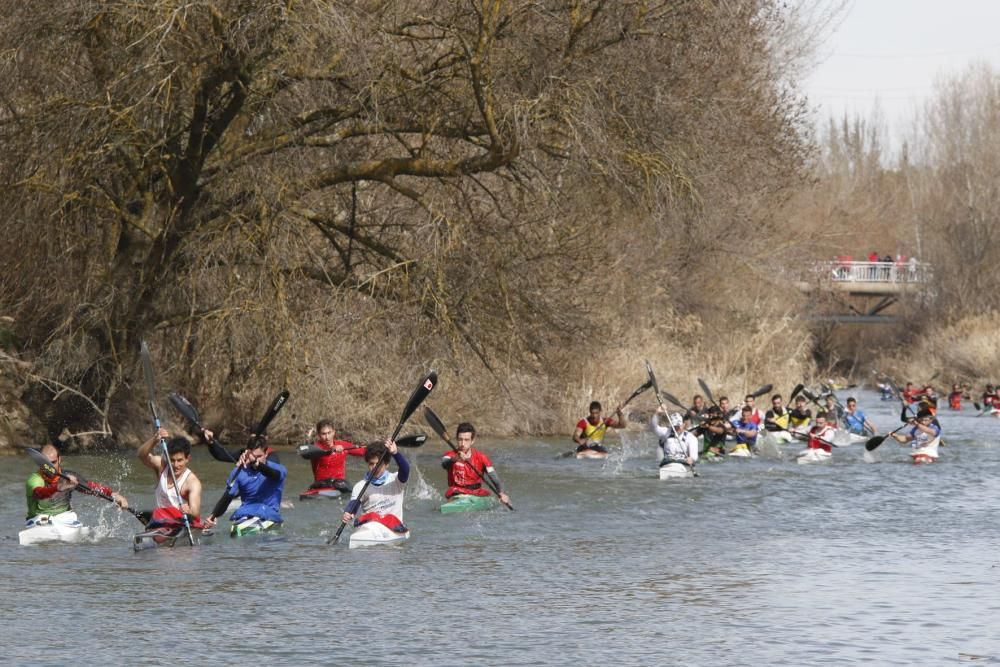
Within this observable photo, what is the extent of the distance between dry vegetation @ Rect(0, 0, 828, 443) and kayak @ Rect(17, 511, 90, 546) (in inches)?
247

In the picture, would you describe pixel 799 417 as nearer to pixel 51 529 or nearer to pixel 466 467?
pixel 466 467

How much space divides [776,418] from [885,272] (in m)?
33.6

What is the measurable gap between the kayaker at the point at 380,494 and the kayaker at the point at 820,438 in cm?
1346

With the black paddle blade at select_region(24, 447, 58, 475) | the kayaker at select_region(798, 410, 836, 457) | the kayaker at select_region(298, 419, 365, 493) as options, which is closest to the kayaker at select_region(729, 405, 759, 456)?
the kayaker at select_region(798, 410, 836, 457)

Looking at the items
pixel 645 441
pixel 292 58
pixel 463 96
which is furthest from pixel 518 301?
pixel 645 441

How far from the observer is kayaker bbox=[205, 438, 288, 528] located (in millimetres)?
16406

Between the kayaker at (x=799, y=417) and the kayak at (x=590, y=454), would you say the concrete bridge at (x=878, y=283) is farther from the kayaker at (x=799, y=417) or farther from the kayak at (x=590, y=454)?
the kayak at (x=590, y=454)

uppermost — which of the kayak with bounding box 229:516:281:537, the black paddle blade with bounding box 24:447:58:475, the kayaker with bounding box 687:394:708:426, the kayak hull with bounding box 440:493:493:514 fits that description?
the black paddle blade with bounding box 24:447:58:475

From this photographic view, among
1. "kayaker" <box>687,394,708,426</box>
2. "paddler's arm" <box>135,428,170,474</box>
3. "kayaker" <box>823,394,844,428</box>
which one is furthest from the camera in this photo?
"kayaker" <box>823,394,844,428</box>

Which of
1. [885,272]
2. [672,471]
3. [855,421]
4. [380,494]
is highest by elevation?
[885,272]

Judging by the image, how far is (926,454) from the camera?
28094 mm

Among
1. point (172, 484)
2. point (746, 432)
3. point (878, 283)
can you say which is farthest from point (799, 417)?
point (878, 283)

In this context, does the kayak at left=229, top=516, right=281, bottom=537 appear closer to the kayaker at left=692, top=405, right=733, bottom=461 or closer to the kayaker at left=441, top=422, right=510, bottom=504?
the kayaker at left=441, top=422, right=510, bottom=504

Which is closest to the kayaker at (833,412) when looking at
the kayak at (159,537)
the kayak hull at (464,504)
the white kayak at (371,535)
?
Answer: the kayak hull at (464,504)
